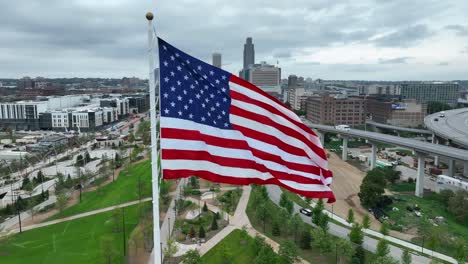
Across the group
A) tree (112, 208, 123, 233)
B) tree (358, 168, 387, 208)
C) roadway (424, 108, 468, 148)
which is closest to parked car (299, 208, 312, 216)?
tree (358, 168, 387, 208)

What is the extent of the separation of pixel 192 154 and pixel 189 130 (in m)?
0.61

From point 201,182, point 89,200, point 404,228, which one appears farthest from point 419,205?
point 89,200

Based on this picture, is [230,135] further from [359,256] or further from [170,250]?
[359,256]

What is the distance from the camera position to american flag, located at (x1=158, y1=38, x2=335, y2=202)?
885 cm

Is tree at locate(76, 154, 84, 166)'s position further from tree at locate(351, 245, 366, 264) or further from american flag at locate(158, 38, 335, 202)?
american flag at locate(158, 38, 335, 202)

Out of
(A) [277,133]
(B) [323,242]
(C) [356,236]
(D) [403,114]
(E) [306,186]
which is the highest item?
(A) [277,133]

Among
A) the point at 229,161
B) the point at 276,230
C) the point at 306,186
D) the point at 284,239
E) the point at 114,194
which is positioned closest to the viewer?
the point at 229,161

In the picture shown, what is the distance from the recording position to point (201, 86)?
30.8 feet

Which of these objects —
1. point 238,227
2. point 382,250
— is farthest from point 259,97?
point 238,227

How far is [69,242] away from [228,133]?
31906mm

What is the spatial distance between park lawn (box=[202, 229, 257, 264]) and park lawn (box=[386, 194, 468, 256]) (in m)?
16.8

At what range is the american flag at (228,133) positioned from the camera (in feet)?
29.0

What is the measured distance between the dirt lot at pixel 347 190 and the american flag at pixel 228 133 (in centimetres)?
3292

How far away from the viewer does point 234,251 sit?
3312 centimetres
